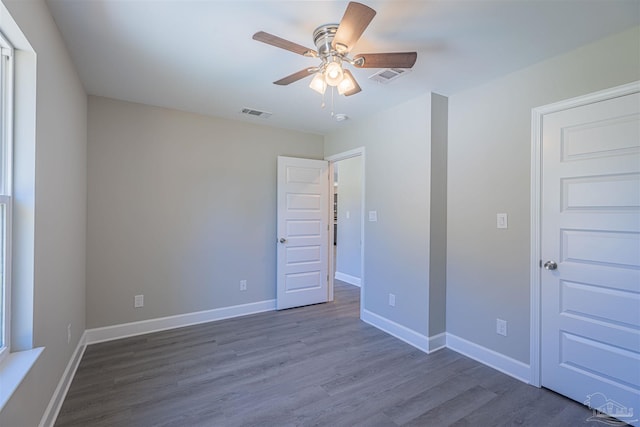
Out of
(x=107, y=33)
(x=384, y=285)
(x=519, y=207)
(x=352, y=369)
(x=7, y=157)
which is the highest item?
(x=107, y=33)

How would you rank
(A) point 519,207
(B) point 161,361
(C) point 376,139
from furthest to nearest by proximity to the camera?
(C) point 376,139
(B) point 161,361
(A) point 519,207

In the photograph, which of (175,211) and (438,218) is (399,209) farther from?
(175,211)

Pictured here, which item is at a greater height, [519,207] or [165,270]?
[519,207]

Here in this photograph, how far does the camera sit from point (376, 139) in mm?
3486

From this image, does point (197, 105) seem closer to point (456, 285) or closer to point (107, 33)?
point (107, 33)

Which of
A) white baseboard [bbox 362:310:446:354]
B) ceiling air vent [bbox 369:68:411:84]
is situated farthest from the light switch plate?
ceiling air vent [bbox 369:68:411:84]

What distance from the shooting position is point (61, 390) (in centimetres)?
205

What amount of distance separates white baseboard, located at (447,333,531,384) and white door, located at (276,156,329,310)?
74.9 inches

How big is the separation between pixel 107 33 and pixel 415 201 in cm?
278

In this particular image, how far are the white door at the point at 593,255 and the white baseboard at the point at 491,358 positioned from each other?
15 centimetres

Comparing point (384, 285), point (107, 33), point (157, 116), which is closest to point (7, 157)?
point (107, 33)

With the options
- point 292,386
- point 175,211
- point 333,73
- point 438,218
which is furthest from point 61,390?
point 438,218

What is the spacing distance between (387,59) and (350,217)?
4.02 meters

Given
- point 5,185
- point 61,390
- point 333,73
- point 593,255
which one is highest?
point 333,73
